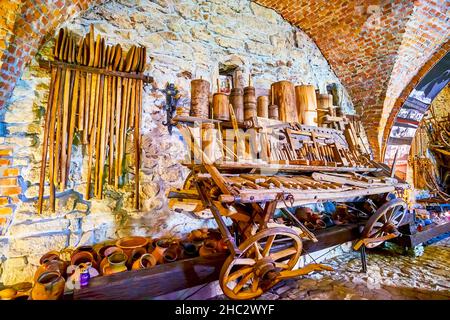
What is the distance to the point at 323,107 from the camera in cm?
423

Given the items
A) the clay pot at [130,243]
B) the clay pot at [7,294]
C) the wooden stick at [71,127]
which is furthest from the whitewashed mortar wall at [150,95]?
the clay pot at [7,294]

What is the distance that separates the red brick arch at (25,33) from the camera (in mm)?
2084

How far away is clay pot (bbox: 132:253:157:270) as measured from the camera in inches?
85.6

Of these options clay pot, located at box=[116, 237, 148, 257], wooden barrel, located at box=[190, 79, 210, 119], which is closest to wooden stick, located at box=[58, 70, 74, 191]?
clay pot, located at box=[116, 237, 148, 257]

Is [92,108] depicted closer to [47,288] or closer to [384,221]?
[47,288]

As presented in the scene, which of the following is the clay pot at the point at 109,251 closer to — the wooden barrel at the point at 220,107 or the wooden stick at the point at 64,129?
the wooden stick at the point at 64,129

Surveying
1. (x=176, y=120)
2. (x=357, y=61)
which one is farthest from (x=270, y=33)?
(x=176, y=120)

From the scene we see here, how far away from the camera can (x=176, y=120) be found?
310 centimetres

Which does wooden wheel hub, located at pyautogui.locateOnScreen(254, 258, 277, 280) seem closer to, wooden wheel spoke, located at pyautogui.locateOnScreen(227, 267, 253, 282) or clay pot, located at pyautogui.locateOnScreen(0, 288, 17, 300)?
wooden wheel spoke, located at pyautogui.locateOnScreen(227, 267, 253, 282)

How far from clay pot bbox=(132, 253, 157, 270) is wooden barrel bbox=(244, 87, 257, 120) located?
235 cm

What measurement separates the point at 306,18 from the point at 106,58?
13.2 feet

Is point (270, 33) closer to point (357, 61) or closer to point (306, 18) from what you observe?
point (306, 18)

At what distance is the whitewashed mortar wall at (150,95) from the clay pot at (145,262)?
2.25 ft
